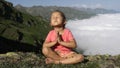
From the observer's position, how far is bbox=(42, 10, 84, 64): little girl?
54.9ft

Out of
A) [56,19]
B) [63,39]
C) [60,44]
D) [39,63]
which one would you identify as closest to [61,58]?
[60,44]

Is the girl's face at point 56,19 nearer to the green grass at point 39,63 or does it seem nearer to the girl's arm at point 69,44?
the girl's arm at point 69,44

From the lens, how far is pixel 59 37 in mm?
16547

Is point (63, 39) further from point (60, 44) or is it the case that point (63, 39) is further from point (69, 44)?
point (69, 44)

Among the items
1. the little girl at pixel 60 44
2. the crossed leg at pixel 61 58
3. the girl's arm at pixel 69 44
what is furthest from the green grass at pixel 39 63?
the girl's arm at pixel 69 44

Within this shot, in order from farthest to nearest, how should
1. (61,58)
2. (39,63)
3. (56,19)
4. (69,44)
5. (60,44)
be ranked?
1. (39,63)
2. (61,58)
3. (60,44)
4. (56,19)
5. (69,44)

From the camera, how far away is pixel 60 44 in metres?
16.9

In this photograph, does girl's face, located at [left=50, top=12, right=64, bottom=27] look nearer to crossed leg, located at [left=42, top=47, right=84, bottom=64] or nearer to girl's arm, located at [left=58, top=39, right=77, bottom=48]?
girl's arm, located at [left=58, top=39, right=77, bottom=48]

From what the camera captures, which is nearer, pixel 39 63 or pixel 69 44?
pixel 69 44

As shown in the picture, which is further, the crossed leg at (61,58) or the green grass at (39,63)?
the crossed leg at (61,58)

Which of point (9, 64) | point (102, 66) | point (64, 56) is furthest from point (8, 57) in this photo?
point (102, 66)

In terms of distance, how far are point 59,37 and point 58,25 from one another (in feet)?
2.56

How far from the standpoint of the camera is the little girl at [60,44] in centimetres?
1673

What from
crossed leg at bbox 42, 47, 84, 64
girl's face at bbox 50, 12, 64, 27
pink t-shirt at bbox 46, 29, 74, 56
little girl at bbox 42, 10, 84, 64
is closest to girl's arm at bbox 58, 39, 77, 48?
little girl at bbox 42, 10, 84, 64
